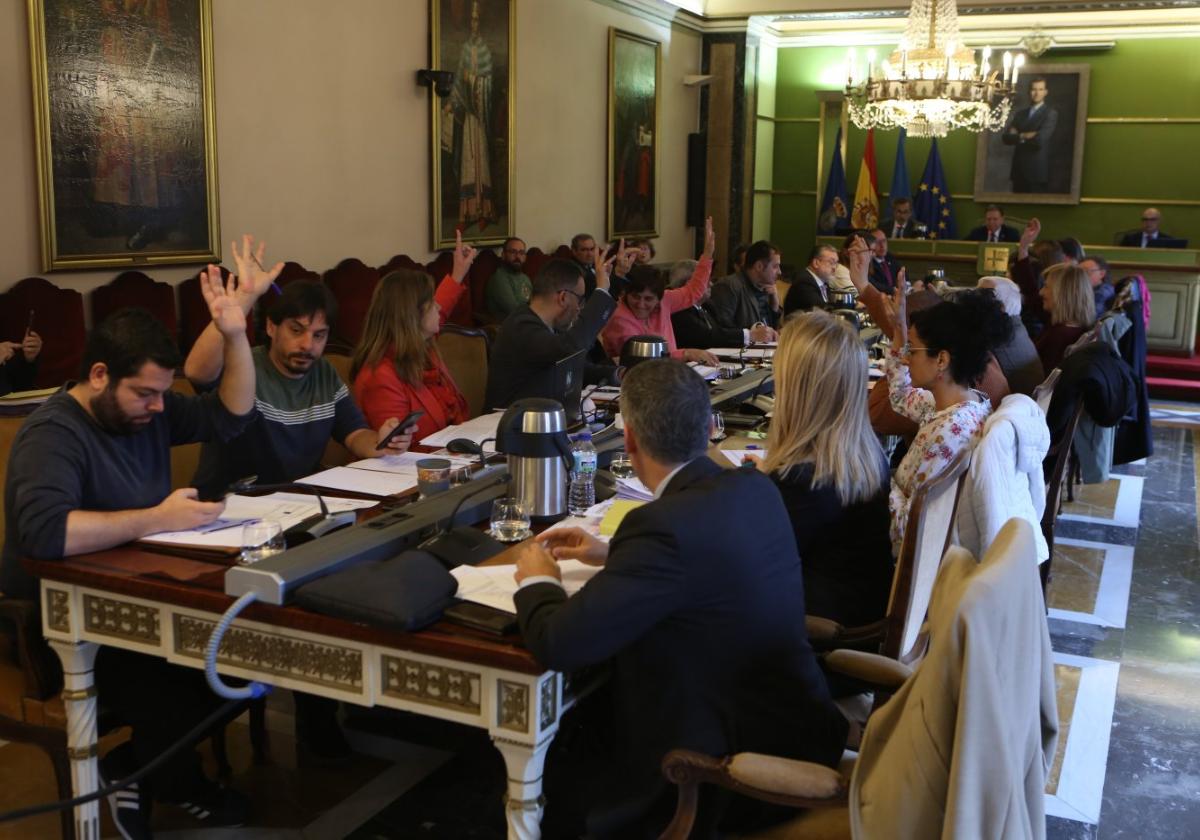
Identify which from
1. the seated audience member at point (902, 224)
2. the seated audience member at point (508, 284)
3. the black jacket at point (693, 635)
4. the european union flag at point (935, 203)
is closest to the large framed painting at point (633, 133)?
the seated audience member at point (508, 284)

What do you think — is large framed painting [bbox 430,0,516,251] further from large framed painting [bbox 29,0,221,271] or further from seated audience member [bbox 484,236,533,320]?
large framed painting [bbox 29,0,221,271]

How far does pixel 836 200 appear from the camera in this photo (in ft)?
48.1

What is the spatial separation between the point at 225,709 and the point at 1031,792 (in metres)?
1.66

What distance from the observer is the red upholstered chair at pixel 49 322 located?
5.67 metres

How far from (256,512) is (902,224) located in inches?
468

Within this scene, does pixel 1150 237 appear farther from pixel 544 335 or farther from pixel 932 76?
pixel 544 335

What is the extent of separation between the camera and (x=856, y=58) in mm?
14609

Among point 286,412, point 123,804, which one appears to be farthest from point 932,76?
point 123,804

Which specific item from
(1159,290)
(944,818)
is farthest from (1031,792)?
(1159,290)

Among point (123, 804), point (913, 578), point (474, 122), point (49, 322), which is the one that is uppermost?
point (474, 122)

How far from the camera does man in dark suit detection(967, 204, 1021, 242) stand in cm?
1308

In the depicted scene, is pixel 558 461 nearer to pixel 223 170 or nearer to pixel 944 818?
pixel 944 818

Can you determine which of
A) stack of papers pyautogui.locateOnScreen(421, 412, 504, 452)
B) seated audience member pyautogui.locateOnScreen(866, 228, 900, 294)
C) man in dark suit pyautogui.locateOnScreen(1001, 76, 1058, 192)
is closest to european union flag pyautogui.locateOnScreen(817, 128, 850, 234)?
man in dark suit pyautogui.locateOnScreen(1001, 76, 1058, 192)

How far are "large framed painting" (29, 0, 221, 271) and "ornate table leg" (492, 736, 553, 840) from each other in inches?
183
